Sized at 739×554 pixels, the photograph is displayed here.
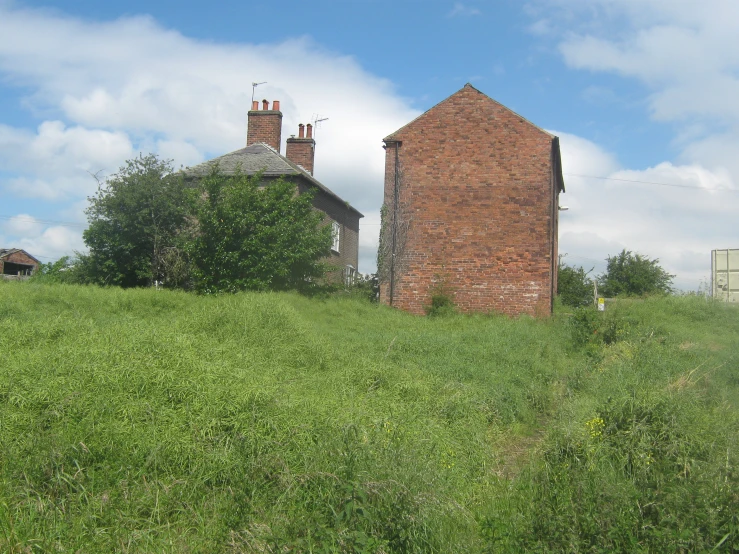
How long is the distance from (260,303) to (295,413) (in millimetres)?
6004

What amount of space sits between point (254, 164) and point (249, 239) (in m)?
5.85

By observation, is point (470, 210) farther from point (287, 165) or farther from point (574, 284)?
point (574, 284)

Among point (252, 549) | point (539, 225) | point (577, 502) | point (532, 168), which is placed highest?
point (532, 168)

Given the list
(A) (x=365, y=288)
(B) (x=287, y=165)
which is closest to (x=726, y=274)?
(A) (x=365, y=288)

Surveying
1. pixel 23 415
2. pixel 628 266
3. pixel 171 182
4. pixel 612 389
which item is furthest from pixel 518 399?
pixel 628 266

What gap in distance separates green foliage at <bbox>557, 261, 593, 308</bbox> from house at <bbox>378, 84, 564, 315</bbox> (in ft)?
28.9

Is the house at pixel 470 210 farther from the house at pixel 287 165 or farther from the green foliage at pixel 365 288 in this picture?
the house at pixel 287 165

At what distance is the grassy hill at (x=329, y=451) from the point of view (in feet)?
15.1

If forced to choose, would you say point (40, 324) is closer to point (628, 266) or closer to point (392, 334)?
point (392, 334)

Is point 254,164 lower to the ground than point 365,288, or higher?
higher

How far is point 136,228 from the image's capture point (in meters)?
19.7

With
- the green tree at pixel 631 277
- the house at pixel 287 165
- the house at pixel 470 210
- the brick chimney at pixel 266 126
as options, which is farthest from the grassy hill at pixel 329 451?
the green tree at pixel 631 277

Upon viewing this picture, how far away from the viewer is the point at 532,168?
18781 millimetres

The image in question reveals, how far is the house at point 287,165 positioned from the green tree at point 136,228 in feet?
6.39
